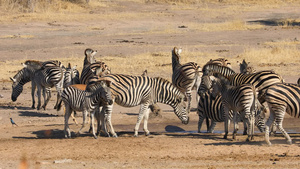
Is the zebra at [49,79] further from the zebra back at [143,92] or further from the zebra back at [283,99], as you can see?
the zebra back at [283,99]

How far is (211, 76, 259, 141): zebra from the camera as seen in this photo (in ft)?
37.6

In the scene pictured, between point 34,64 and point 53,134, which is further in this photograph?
point 34,64

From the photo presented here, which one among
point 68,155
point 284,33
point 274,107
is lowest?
point 68,155

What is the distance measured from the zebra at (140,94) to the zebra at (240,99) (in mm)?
1186

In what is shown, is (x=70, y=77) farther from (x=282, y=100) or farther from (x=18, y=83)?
(x=282, y=100)

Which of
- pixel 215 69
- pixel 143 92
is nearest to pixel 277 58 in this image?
pixel 215 69

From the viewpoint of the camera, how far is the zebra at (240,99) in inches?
451

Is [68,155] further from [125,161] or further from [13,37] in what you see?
[13,37]

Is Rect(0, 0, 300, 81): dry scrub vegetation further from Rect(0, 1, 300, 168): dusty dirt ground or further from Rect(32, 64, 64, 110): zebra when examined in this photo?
Rect(32, 64, 64, 110): zebra

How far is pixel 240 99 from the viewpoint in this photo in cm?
1148

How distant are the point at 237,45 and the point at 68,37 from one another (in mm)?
8891

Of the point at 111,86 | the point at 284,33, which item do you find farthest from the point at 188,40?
the point at 111,86

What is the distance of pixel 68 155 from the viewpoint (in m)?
10.7

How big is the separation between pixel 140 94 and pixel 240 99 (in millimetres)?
2249
